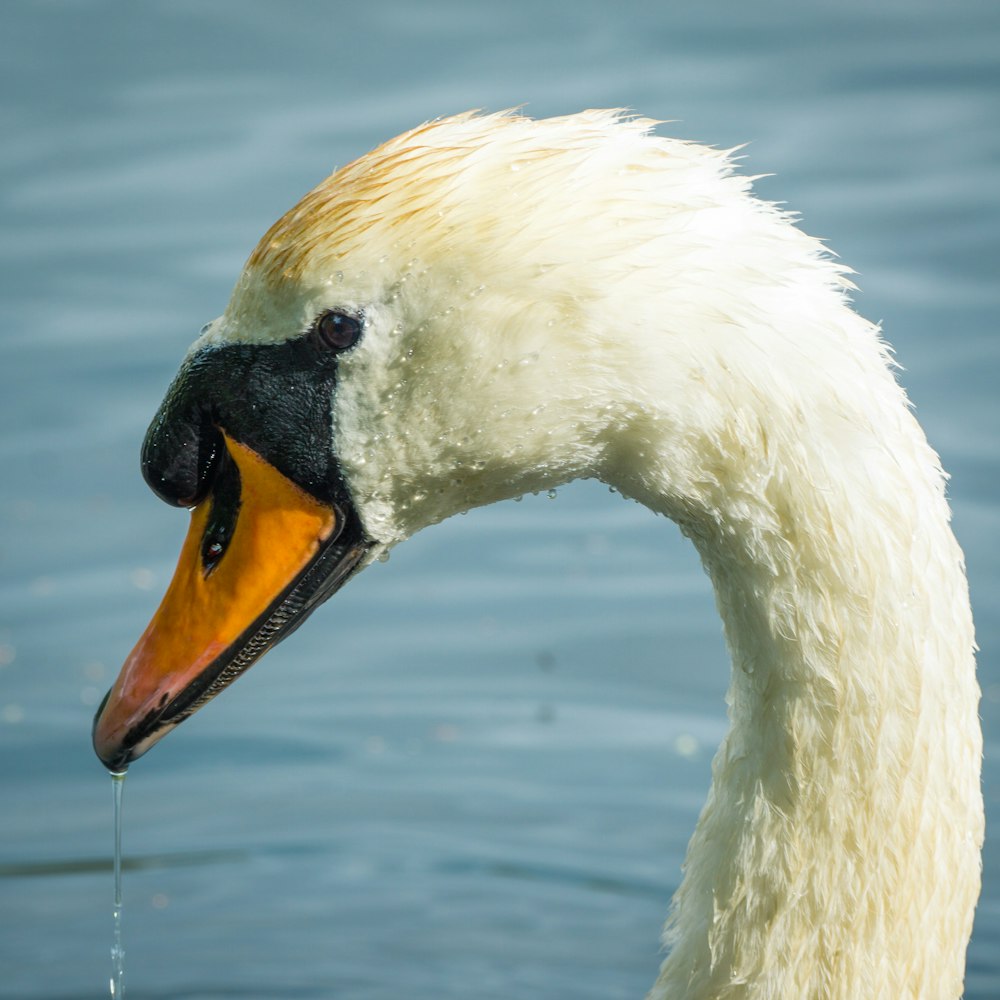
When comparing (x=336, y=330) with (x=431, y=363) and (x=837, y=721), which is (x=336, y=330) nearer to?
(x=431, y=363)

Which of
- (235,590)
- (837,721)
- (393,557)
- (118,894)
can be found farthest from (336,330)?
(393,557)

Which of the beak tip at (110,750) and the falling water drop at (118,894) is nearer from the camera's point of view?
the beak tip at (110,750)

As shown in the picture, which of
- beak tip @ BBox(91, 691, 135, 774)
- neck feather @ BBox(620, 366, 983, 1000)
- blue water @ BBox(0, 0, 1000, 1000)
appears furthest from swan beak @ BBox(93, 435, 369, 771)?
blue water @ BBox(0, 0, 1000, 1000)

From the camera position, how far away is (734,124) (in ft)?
28.5

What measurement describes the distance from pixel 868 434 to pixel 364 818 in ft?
11.2

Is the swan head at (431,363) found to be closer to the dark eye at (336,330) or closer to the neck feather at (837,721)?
the dark eye at (336,330)

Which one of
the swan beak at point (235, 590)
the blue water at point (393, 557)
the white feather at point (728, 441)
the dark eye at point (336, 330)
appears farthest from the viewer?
the blue water at point (393, 557)

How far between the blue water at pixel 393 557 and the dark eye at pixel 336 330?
273 centimetres

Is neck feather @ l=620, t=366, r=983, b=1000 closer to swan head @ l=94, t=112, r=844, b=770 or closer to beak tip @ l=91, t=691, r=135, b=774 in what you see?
swan head @ l=94, t=112, r=844, b=770

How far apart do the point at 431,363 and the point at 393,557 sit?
13.1ft

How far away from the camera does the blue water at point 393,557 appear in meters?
5.61

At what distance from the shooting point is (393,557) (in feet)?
23.0

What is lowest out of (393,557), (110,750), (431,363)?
(110,750)

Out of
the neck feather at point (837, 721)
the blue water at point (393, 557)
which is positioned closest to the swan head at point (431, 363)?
the neck feather at point (837, 721)
